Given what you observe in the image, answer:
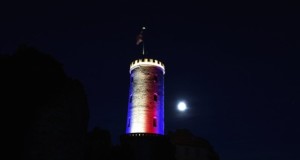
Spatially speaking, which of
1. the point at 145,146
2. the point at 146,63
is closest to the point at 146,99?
the point at 146,63

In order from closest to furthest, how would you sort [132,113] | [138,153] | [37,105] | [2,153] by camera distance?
[2,153] → [37,105] → [138,153] → [132,113]

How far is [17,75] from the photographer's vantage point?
1645 centimetres

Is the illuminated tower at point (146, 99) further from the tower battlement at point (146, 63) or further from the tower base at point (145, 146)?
Result: the tower base at point (145, 146)

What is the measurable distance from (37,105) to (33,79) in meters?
1.51

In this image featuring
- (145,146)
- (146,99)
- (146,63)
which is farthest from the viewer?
(146,63)

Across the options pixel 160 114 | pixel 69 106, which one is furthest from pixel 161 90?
pixel 69 106

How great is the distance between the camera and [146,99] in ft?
110

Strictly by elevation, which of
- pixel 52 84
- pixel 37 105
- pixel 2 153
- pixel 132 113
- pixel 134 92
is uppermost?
pixel 134 92

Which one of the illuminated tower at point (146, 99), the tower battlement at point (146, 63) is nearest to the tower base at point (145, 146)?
the illuminated tower at point (146, 99)

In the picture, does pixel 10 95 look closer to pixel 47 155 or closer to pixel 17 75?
pixel 17 75

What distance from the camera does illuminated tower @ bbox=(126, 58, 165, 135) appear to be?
108 feet

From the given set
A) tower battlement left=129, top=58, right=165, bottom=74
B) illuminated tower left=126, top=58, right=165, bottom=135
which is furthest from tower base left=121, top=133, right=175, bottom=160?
tower battlement left=129, top=58, right=165, bottom=74

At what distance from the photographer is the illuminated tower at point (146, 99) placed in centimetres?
3278

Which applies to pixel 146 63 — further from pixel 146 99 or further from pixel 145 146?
pixel 145 146
